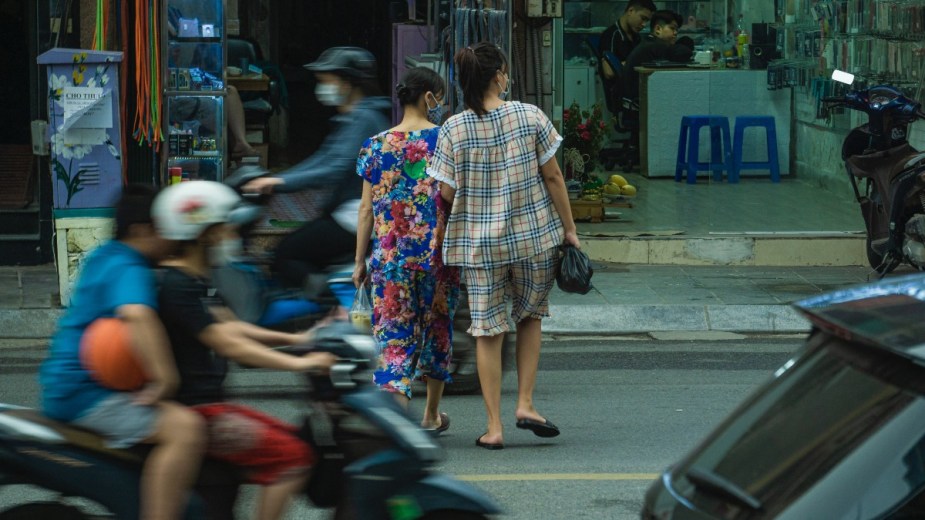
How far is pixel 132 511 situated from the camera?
165 inches

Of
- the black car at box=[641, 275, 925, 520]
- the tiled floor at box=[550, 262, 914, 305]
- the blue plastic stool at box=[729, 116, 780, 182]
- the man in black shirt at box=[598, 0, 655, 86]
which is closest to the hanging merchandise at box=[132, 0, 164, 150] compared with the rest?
the tiled floor at box=[550, 262, 914, 305]

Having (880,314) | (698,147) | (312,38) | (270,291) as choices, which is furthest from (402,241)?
(312,38)

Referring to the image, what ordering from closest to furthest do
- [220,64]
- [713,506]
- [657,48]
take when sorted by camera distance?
[713,506], [220,64], [657,48]

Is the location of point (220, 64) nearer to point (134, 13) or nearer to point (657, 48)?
point (134, 13)

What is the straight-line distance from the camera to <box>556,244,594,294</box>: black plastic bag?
6523 mm

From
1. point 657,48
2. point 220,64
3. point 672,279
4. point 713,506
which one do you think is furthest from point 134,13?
point 713,506

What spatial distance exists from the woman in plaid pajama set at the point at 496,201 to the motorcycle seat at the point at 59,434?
258cm

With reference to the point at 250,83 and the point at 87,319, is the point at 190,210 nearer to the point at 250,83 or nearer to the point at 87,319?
the point at 87,319

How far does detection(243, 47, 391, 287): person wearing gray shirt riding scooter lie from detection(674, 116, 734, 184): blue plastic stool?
24.5ft

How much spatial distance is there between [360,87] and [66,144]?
4033 mm

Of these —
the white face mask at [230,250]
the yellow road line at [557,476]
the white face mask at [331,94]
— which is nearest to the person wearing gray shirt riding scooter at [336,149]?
the white face mask at [331,94]

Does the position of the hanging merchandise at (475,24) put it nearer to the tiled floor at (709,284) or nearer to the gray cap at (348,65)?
the tiled floor at (709,284)

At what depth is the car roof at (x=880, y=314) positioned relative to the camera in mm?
2631

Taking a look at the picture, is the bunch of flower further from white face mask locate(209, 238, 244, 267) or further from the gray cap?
white face mask locate(209, 238, 244, 267)
